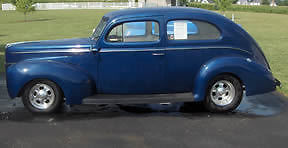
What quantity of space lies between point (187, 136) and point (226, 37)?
7.00 feet

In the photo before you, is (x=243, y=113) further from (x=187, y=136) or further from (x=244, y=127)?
(x=187, y=136)

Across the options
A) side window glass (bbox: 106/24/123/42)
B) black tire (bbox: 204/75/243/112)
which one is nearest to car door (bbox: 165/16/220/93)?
black tire (bbox: 204/75/243/112)

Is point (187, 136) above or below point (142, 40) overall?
below

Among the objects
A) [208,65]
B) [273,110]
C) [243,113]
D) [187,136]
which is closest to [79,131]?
[187,136]

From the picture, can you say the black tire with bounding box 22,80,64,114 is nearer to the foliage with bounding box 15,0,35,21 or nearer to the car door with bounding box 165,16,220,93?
the car door with bounding box 165,16,220,93

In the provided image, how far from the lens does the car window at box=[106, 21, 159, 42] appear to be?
6285 mm

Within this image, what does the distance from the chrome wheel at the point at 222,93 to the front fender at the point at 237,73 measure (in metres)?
0.21

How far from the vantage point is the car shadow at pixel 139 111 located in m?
6.20

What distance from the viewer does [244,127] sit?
567cm

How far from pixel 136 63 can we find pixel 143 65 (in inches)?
5.0

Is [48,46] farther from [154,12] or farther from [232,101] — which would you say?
[232,101]

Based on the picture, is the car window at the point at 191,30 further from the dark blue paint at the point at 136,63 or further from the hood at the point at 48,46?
the hood at the point at 48,46

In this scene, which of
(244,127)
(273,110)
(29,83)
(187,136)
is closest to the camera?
(187,136)

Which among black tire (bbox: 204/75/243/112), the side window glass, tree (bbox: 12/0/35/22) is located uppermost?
tree (bbox: 12/0/35/22)
